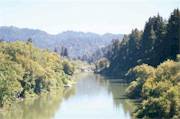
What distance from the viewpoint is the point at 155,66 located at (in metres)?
70.2

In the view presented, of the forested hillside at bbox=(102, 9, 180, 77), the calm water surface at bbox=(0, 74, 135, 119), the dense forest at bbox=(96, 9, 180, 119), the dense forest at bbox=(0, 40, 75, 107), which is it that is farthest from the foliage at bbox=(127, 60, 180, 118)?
the dense forest at bbox=(0, 40, 75, 107)

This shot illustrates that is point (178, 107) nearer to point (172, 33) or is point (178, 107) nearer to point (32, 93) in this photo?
point (172, 33)

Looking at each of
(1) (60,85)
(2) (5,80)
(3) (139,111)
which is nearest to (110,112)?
(3) (139,111)

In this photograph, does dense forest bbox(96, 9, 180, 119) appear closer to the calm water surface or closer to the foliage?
the foliage

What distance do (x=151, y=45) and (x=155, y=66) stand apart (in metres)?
11.0

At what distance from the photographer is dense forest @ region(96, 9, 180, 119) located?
1645 inches

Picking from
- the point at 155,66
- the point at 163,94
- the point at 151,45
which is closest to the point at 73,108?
the point at 163,94

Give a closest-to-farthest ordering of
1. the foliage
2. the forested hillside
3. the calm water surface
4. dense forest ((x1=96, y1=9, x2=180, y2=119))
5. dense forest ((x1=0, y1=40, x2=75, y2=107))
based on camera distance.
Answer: the foliage, dense forest ((x1=96, y1=9, x2=180, y2=119)), the calm water surface, dense forest ((x1=0, y1=40, x2=75, y2=107)), the forested hillside

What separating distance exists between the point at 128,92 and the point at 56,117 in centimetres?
1748

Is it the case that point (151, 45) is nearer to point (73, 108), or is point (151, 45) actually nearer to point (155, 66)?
point (155, 66)

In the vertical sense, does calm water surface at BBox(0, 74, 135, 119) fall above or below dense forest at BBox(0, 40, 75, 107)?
below

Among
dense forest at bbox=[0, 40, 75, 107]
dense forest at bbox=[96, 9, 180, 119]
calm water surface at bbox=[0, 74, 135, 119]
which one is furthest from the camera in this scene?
dense forest at bbox=[0, 40, 75, 107]

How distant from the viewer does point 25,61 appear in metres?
71.2

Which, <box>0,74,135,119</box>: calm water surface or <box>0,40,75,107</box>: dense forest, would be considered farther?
<box>0,40,75,107</box>: dense forest
